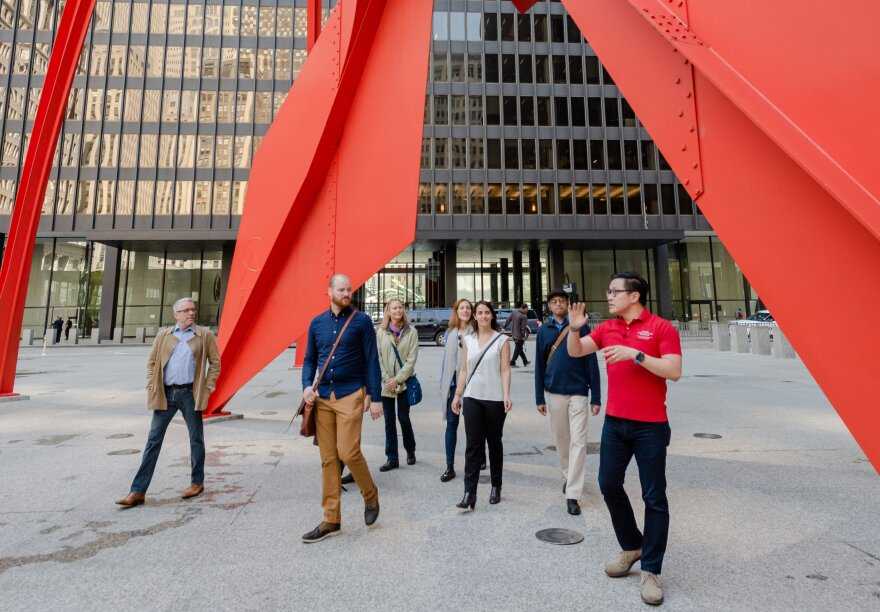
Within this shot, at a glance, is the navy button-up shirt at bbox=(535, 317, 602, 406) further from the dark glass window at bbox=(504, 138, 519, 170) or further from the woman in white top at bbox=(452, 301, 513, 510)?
the dark glass window at bbox=(504, 138, 519, 170)

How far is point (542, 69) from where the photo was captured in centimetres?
3691

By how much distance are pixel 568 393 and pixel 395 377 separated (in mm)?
1898

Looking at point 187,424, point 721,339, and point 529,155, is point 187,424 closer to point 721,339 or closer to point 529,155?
point 721,339

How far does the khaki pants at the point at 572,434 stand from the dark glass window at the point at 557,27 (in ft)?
133

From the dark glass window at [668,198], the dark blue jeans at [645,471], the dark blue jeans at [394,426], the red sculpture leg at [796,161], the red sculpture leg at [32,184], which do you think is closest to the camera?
the red sculpture leg at [796,161]

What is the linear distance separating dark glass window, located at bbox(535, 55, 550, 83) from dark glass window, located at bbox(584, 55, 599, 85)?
10.1ft

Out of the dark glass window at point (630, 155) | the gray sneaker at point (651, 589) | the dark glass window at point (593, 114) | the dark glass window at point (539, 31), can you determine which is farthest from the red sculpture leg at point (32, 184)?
the dark glass window at point (630, 155)

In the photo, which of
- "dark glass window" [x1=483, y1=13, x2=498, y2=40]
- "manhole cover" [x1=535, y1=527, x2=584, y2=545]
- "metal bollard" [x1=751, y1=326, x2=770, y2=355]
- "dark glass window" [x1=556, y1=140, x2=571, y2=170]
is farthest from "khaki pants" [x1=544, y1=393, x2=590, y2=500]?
"dark glass window" [x1=483, y1=13, x2=498, y2=40]

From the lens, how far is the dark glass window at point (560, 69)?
36.7 m

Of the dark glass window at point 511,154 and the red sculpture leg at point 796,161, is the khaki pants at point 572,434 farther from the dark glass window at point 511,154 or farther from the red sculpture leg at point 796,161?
the dark glass window at point 511,154

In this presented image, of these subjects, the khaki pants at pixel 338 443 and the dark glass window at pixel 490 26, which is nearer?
the khaki pants at pixel 338 443

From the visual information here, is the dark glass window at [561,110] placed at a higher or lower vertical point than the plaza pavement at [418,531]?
→ higher

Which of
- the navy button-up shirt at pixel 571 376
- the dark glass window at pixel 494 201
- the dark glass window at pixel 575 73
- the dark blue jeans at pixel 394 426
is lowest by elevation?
the dark blue jeans at pixel 394 426

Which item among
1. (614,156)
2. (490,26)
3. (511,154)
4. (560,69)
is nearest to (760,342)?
(614,156)
